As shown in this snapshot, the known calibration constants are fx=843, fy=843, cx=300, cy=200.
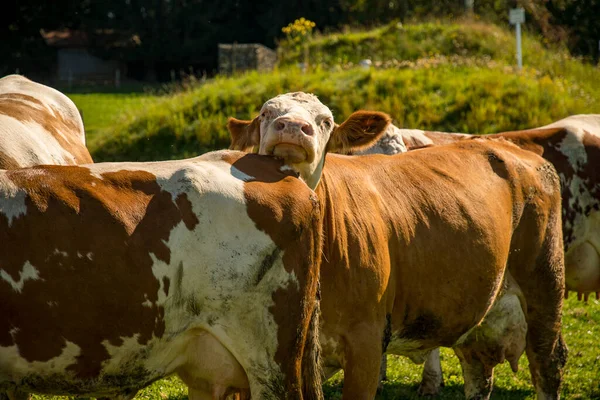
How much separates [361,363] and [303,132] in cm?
136

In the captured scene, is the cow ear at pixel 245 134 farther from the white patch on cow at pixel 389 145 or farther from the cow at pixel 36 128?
the white patch on cow at pixel 389 145

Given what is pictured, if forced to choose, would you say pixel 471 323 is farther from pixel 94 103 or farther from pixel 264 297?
pixel 94 103

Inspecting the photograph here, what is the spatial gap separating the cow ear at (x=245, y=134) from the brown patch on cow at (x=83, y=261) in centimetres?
161

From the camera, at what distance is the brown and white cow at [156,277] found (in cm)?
346

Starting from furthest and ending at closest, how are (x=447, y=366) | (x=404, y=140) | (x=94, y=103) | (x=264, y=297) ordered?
(x=94, y=103) < (x=404, y=140) < (x=447, y=366) < (x=264, y=297)

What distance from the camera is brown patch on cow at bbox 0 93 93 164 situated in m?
6.50

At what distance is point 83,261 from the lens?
137 inches

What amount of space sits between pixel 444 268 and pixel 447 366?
2.94 m

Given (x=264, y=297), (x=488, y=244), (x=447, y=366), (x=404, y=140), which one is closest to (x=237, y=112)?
(x=404, y=140)

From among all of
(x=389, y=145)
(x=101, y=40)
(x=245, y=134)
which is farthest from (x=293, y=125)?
(x=101, y=40)

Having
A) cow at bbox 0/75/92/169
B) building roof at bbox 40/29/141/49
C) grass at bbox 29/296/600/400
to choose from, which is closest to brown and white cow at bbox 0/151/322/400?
cow at bbox 0/75/92/169

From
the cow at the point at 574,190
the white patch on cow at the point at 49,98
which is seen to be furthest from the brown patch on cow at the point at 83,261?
the cow at the point at 574,190

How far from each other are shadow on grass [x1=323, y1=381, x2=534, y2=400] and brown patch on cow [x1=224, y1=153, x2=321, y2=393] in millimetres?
3209

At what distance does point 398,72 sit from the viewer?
19297mm
